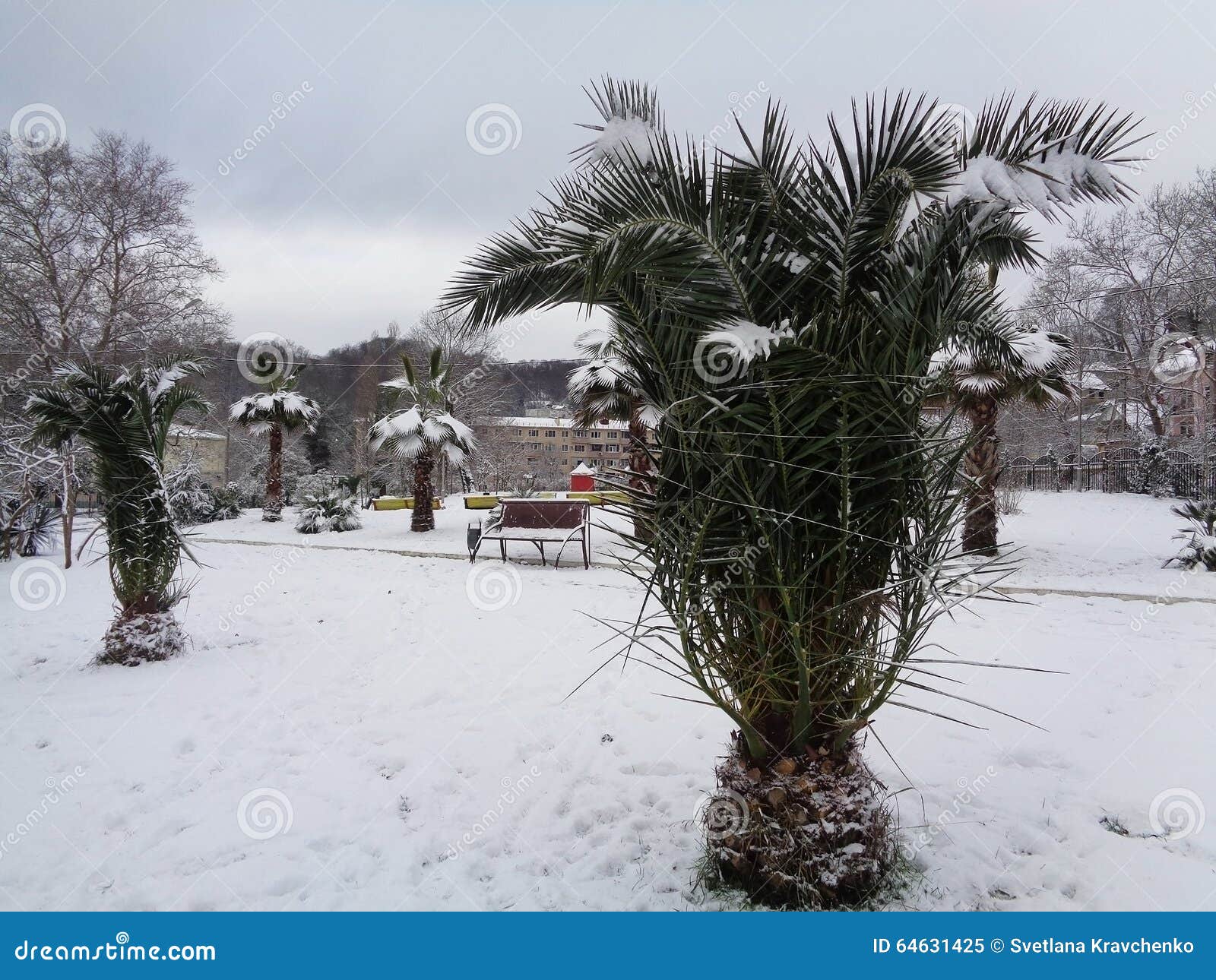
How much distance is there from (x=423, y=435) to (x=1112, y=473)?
76.7 ft

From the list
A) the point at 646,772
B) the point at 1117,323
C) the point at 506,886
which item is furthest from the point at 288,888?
the point at 1117,323

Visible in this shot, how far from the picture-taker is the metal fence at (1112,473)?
717 inches

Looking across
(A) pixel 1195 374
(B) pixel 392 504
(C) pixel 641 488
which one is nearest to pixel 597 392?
(C) pixel 641 488

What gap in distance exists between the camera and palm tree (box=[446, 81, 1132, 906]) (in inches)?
87.4

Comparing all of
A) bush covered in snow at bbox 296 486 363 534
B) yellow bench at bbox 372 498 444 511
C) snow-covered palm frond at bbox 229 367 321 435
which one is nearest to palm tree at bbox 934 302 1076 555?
bush covered in snow at bbox 296 486 363 534

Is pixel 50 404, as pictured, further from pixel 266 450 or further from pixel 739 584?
pixel 266 450

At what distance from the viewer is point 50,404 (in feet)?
17.4

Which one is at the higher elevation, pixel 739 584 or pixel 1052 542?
pixel 739 584

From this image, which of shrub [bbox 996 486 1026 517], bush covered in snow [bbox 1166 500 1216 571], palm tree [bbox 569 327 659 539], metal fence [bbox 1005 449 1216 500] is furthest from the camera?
metal fence [bbox 1005 449 1216 500]

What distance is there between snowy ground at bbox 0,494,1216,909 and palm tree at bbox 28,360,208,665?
1.20ft

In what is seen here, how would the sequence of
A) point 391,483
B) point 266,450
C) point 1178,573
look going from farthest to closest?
point 391,483 < point 266,450 < point 1178,573

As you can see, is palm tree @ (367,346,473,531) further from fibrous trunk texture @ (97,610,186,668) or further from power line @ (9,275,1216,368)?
fibrous trunk texture @ (97,610,186,668)

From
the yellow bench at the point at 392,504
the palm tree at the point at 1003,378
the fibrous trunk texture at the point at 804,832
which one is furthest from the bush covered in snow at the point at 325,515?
the fibrous trunk texture at the point at 804,832

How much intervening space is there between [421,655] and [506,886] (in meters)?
3.28
